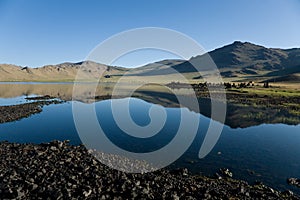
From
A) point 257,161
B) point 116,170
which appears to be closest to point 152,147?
point 116,170

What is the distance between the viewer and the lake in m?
23.2

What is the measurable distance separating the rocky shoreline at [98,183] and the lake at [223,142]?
284 cm

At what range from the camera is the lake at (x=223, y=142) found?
23219 millimetres

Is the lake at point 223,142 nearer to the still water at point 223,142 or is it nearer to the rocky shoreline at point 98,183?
the still water at point 223,142

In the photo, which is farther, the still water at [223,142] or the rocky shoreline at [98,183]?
the still water at [223,142]

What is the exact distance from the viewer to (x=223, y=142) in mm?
32938

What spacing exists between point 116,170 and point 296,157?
19.9m

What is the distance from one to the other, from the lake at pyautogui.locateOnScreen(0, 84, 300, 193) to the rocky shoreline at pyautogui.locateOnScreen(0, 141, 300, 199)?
9.31 feet

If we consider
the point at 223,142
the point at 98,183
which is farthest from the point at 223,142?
the point at 98,183

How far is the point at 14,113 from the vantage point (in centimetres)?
5291

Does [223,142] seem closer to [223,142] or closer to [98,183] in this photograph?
[223,142]

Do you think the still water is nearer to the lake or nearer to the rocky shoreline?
the lake

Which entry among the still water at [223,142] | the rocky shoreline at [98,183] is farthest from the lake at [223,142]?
the rocky shoreline at [98,183]

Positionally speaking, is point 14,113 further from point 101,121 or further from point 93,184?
point 93,184
